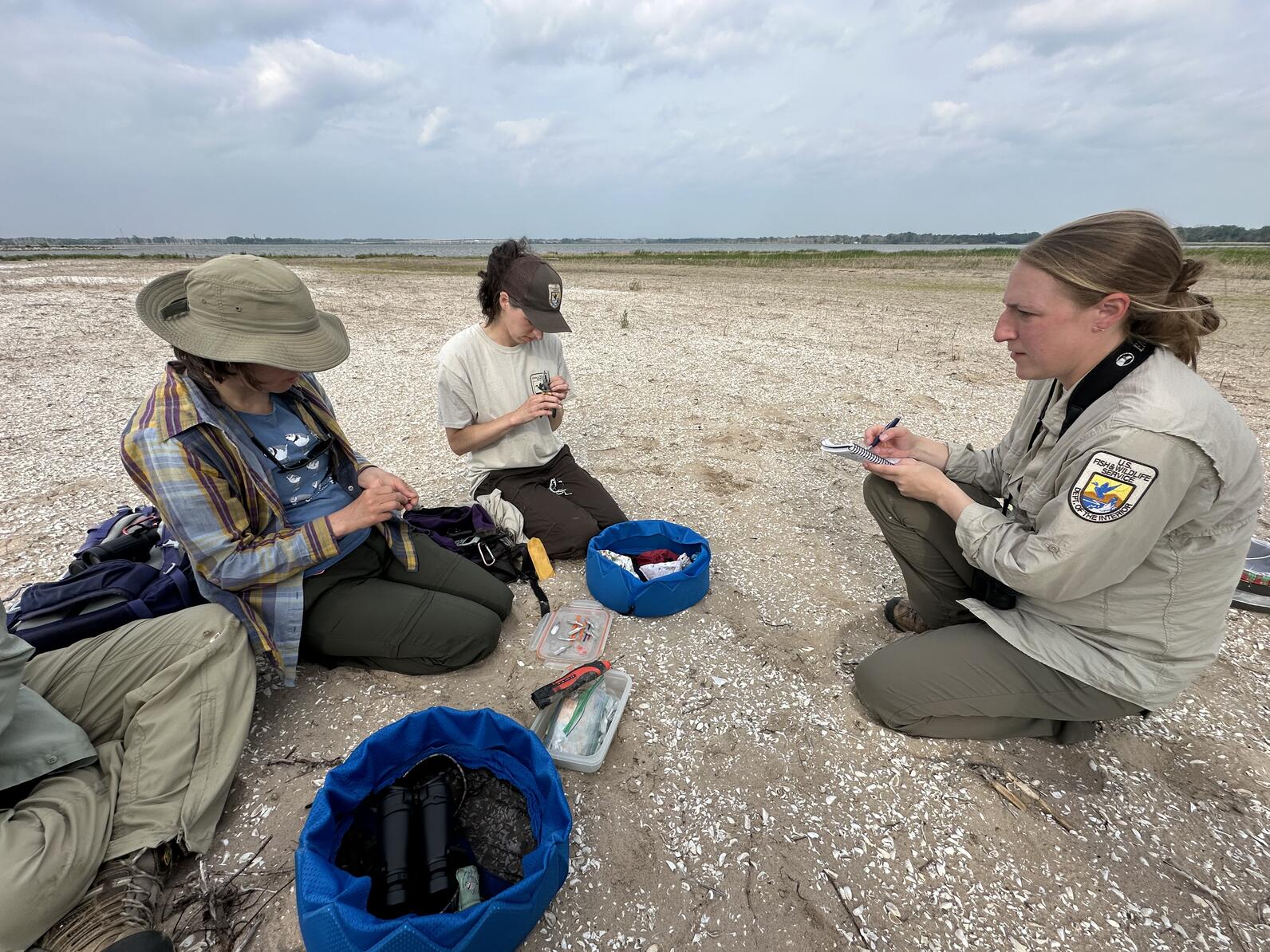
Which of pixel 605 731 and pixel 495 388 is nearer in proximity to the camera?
pixel 605 731

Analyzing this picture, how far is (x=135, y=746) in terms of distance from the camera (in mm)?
2148

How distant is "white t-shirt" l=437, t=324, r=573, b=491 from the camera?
3.93 m

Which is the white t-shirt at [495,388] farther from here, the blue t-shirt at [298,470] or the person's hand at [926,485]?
the person's hand at [926,485]

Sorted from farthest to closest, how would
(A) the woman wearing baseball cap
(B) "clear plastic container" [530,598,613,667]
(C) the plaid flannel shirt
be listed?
(A) the woman wearing baseball cap → (B) "clear plastic container" [530,598,613,667] → (C) the plaid flannel shirt

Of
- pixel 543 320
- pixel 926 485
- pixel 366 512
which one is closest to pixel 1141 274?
pixel 926 485

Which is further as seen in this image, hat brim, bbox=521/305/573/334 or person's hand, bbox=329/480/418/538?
hat brim, bbox=521/305/573/334

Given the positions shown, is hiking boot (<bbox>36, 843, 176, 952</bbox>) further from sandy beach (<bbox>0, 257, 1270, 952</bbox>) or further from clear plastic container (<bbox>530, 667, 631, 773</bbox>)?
clear plastic container (<bbox>530, 667, 631, 773</bbox>)

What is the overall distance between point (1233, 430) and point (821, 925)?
231 cm

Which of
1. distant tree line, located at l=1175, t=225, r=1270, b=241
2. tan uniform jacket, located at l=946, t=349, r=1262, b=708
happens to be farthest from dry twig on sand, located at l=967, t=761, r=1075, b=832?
distant tree line, located at l=1175, t=225, r=1270, b=241

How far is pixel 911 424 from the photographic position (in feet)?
22.2

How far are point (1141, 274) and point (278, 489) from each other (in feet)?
12.5

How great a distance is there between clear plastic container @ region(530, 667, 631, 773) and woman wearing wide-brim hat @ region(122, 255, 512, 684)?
0.60m

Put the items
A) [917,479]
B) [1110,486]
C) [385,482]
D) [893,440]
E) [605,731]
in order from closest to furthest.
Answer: [1110,486], [605,731], [917,479], [385,482], [893,440]

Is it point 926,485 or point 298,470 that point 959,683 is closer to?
point 926,485
